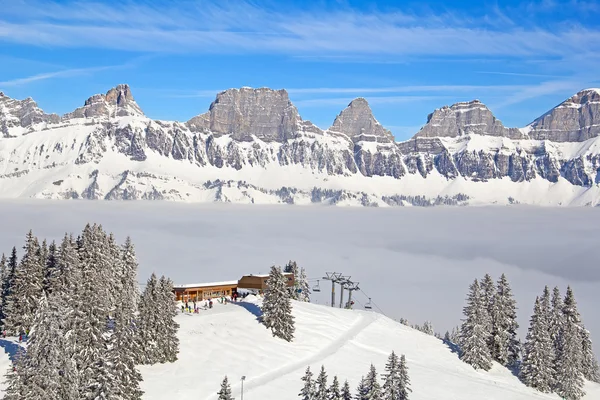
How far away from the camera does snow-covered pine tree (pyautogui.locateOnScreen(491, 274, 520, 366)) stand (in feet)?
317

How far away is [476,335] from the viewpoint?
92250 mm

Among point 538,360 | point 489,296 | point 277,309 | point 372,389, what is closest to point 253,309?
point 277,309

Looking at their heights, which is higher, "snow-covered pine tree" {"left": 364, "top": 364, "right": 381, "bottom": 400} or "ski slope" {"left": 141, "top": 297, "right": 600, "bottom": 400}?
"snow-covered pine tree" {"left": 364, "top": 364, "right": 381, "bottom": 400}

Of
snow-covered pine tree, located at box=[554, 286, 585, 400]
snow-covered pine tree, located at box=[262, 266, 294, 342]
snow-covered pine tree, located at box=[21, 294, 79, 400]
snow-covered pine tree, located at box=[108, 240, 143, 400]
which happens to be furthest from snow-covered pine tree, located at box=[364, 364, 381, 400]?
snow-covered pine tree, located at box=[554, 286, 585, 400]

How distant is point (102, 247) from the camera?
79.8 m

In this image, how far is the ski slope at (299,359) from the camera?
2670 inches

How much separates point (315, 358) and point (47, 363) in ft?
129

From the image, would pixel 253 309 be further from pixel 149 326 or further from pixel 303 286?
pixel 303 286

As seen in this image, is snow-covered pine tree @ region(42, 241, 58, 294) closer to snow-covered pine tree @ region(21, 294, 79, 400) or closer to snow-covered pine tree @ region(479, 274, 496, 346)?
snow-covered pine tree @ region(21, 294, 79, 400)

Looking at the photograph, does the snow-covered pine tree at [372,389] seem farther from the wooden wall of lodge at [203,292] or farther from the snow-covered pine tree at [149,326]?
the wooden wall of lodge at [203,292]

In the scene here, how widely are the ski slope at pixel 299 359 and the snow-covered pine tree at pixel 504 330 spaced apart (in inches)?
128

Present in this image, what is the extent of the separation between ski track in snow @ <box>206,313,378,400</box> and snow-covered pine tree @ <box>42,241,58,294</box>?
23844mm

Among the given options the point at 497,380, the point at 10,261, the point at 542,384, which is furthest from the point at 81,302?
the point at 542,384

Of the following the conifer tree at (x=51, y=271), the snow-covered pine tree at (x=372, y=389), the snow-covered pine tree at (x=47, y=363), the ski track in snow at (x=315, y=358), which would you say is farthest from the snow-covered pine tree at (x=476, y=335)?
A: the snow-covered pine tree at (x=47, y=363)
